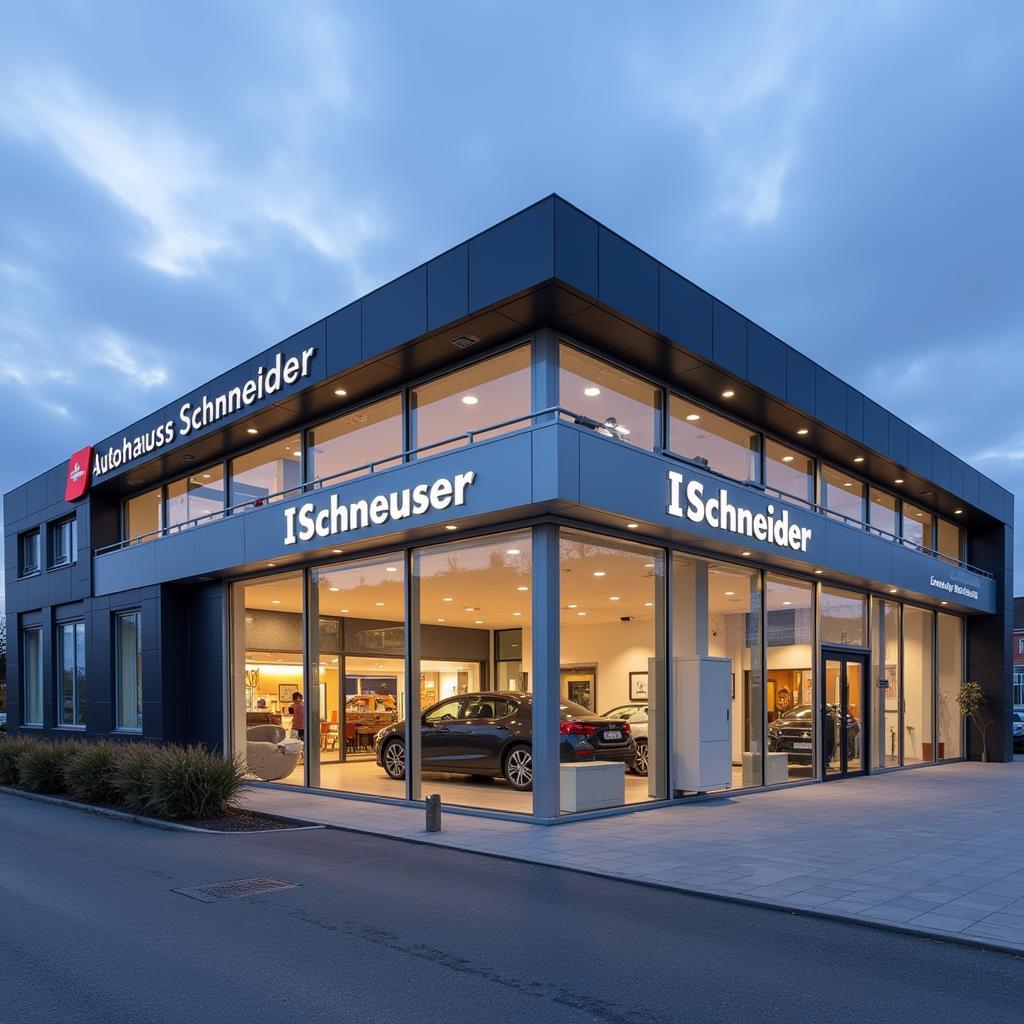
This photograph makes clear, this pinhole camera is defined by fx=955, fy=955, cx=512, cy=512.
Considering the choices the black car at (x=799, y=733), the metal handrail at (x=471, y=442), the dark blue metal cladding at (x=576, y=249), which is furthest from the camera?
the black car at (x=799, y=733)

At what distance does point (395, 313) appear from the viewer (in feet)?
42.7

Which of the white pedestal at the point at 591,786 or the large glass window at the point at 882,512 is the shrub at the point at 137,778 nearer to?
the white pedestal at the point at 591,786

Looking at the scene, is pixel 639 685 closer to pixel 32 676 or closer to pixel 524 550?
pixel 524 550

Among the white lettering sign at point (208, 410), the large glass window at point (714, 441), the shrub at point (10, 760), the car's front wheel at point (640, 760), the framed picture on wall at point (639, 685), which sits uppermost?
the white lettering sign at point (208, 410)

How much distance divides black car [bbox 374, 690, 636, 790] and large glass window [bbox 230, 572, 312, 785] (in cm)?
227

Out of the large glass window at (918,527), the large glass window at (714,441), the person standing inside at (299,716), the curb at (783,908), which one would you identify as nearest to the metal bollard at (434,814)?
the curb at (783,908)

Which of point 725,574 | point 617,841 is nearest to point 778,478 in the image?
point 725,574

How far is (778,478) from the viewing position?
16.7 metres

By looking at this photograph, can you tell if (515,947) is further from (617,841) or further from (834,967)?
(617,841)

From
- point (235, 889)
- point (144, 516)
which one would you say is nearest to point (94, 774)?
point (235, 889)

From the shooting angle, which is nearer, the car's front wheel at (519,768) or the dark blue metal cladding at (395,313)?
the dark blue metal cladding at (395,313)

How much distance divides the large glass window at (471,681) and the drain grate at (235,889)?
4.86 metres

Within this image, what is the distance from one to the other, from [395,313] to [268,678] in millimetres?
8842

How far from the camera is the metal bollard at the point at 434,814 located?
11242mm
